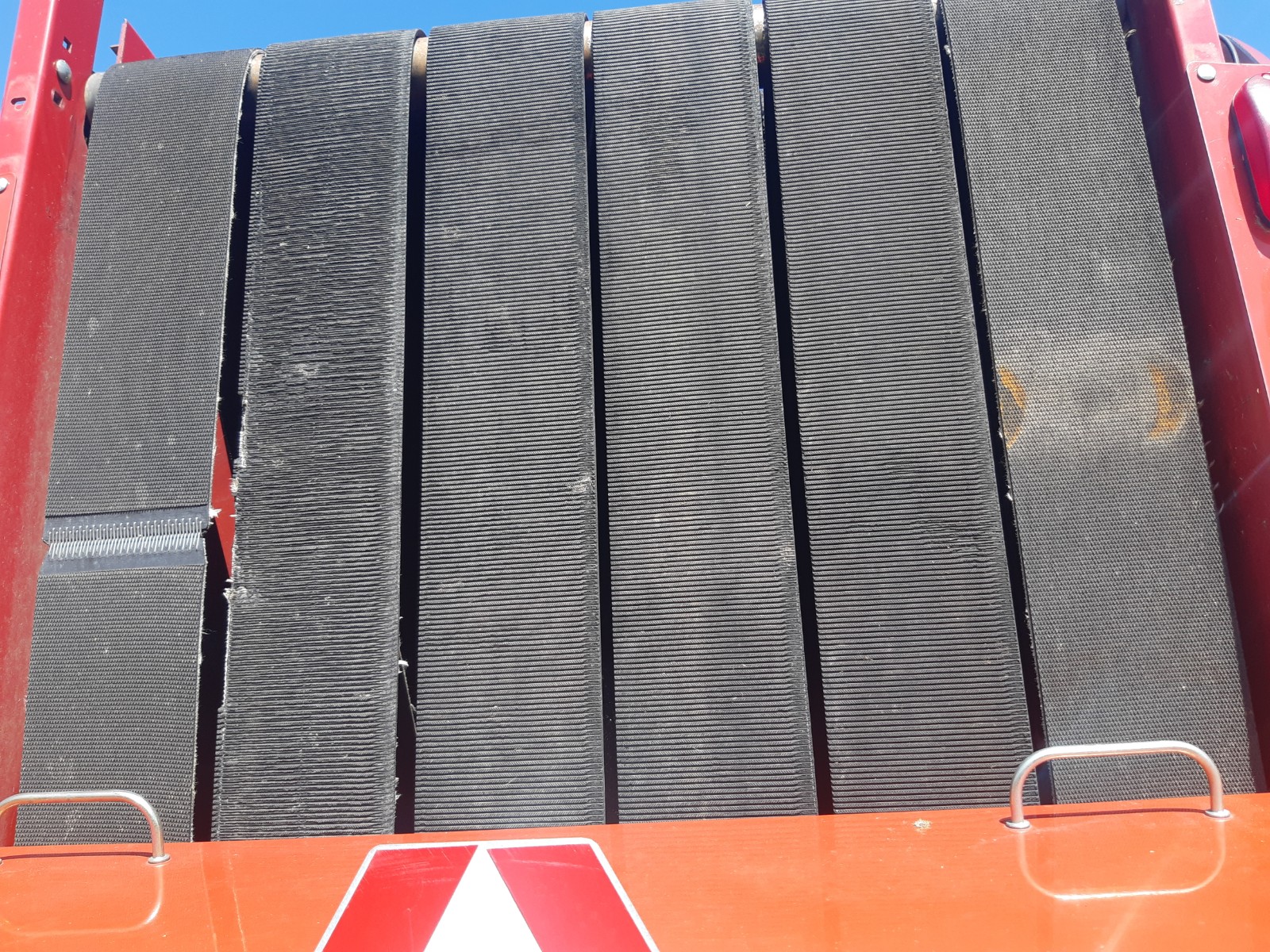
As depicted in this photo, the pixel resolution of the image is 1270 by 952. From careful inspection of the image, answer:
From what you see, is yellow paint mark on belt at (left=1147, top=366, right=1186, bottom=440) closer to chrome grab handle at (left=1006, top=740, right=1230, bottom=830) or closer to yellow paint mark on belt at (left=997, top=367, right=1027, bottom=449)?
yellow paint mark on belt at (left=997, top=367, right=1027, bottom=449)

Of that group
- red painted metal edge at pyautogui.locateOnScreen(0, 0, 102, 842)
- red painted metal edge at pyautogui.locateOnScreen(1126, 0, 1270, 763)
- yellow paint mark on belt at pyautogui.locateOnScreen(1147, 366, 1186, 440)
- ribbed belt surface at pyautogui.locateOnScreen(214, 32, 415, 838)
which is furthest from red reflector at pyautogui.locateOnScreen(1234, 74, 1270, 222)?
red painted metal edge at pyautogui.locateOnScreen(0, 0, 102, 842)

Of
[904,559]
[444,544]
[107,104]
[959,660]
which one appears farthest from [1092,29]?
[107,104]

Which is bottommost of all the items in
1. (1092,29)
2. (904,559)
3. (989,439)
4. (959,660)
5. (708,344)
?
(959,660)

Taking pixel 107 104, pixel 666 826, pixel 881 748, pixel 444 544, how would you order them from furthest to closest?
pixel 107 104, pixel 444 544, pixel 881 748, pixel 666 826

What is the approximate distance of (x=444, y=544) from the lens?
1.29 m

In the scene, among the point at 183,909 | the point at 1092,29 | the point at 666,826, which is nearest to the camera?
the point at 183,909

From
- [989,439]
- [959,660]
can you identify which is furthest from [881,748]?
[989,439]

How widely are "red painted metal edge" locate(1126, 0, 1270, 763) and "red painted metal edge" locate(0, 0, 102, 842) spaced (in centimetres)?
183

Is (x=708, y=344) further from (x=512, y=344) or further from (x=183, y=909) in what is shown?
(x=183, y=909)

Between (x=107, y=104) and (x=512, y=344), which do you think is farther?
(x=107, y=104)

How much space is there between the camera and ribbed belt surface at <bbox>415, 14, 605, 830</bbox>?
121cm

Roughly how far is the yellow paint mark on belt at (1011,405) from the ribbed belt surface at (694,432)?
0.33 m

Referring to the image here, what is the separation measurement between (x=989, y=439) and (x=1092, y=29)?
741 mm

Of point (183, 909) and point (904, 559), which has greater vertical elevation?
point (904, 559)
